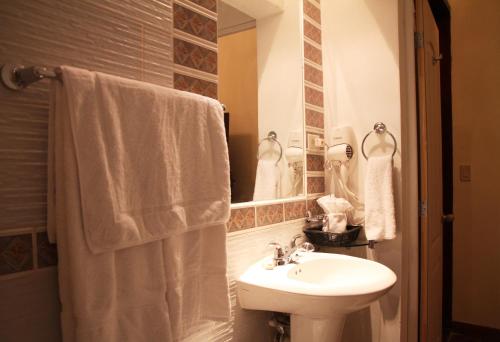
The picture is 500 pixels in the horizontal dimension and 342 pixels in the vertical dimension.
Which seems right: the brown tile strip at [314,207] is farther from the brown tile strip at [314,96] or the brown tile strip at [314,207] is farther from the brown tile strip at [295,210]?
the brown tile strip at [314,96]

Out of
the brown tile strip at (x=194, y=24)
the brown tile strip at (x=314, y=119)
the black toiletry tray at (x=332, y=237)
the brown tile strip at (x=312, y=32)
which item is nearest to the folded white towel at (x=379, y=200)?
the black toiletry tray at (x=332, y=237)

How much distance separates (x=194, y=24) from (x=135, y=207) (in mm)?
625

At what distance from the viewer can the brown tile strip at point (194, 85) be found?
36.9 inches

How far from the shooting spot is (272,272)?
109 centimetres

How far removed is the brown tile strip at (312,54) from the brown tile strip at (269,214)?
780 mm

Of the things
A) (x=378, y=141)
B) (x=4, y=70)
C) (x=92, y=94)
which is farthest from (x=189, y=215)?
(x=378, y=141)

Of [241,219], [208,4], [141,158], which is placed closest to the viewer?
[141,158]

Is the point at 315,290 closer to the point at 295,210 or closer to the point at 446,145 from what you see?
the point at 295,210

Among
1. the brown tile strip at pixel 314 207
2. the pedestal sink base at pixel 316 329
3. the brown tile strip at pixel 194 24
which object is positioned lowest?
the pedestal sink base at pixel 316 329

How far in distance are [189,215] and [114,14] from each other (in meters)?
0.53

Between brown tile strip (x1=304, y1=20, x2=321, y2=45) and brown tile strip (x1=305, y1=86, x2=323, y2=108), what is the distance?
271 millimetres

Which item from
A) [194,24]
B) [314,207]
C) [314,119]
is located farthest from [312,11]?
[314,207]

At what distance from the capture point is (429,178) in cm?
162

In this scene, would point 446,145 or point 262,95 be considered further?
point 446,145
